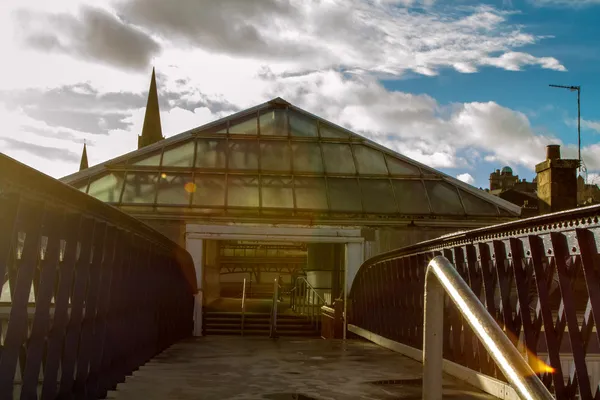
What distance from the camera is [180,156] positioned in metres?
20.1

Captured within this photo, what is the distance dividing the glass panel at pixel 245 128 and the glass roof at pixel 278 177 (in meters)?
0.03

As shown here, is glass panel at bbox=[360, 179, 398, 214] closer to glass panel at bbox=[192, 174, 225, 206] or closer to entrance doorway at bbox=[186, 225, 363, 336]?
entrance doorway at bbox=[186, 225, 363, 336]

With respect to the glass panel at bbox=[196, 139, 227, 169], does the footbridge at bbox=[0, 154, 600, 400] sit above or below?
below

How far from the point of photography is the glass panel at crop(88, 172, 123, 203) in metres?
18.8

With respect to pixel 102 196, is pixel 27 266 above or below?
below

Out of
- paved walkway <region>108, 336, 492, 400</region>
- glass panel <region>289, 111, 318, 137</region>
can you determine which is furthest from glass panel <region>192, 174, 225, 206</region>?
paved walkway <region>108, 336, 492, 400</region>

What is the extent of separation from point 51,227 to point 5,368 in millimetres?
1009

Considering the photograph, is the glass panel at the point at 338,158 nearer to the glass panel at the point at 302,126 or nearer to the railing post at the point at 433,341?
the glass panel at the point at 302,126

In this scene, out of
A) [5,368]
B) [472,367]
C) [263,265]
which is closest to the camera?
[5,368]

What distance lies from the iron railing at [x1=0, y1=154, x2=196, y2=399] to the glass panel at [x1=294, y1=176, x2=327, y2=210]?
36.0ft

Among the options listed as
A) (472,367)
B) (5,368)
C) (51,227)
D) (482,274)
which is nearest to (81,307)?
(51,227)

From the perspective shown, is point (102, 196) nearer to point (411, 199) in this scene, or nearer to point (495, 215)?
point (411, 199)

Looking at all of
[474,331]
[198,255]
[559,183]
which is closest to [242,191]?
[198,255]

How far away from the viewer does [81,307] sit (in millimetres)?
5051
